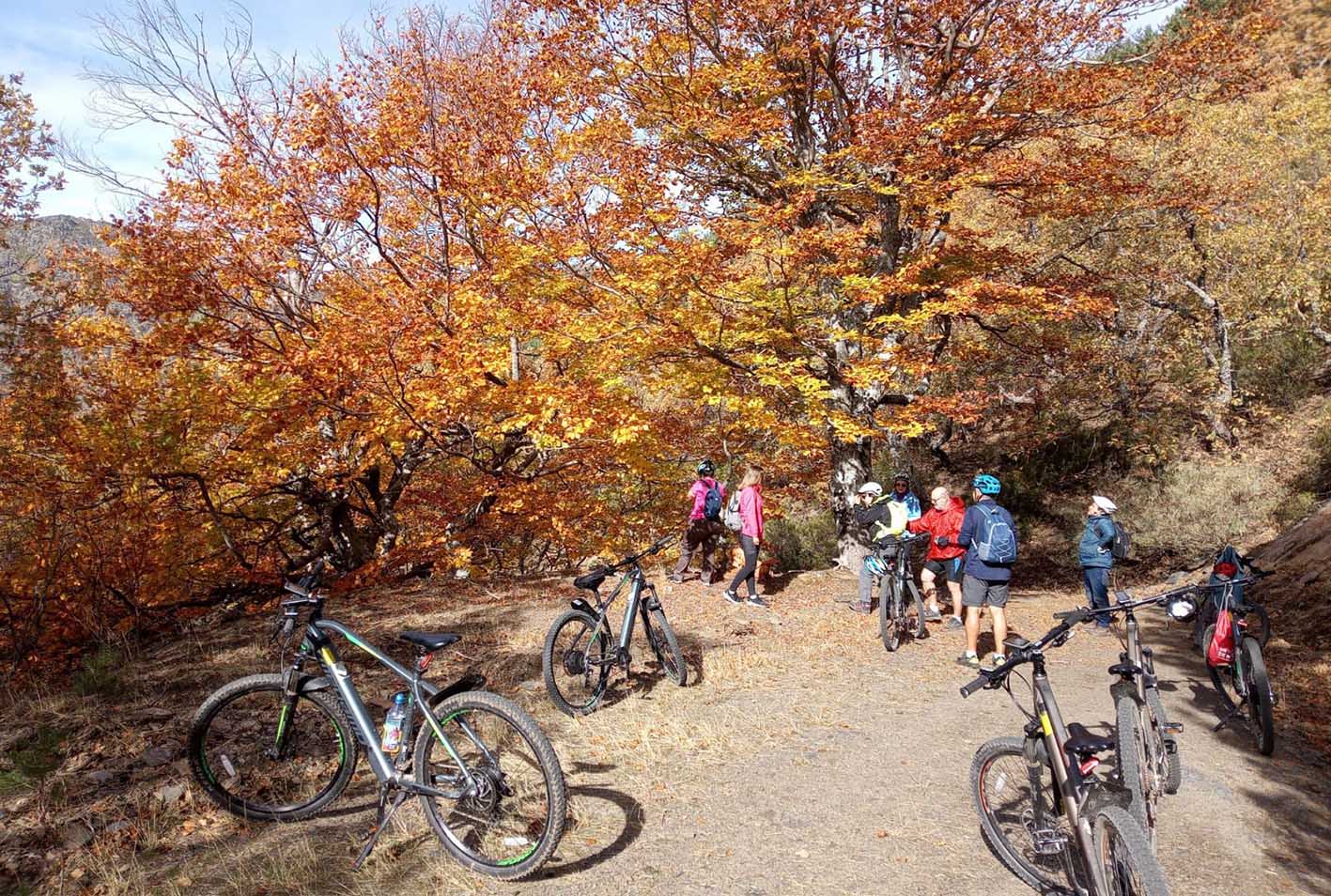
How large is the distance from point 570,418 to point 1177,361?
15.0 metres

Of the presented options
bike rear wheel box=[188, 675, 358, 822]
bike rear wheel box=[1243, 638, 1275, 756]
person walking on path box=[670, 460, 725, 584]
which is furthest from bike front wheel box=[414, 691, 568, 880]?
person walking on path box=[670, 460, 725, 584]

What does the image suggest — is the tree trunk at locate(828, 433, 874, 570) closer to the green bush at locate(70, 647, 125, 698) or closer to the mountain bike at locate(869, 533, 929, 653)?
the mountain bike at locate(869, 533, 929, 653)

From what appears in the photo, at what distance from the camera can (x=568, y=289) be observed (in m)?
12.1

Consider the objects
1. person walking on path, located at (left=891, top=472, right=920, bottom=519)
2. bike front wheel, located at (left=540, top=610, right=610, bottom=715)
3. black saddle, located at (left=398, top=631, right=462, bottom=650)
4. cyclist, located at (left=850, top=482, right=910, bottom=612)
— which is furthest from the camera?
person walking on path, located at (left=891, top=472, right=920, bottom=519)

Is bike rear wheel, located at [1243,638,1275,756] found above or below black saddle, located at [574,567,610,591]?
below

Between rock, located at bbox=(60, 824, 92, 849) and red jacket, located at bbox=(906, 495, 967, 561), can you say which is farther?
red jacket, located at bbox=(906, 495, 967, 561)

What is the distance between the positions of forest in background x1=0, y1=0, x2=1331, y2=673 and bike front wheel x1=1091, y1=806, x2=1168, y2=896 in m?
7.72

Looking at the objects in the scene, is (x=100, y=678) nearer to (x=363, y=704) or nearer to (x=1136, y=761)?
(x=363, y=704)

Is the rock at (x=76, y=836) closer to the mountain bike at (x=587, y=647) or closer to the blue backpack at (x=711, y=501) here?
the mountain bike at (x=587, y=647)

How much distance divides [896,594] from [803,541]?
Answer: 9345 millimetres

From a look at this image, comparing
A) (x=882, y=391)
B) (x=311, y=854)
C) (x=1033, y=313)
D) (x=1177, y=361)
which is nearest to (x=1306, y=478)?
(x=1177, y=361)

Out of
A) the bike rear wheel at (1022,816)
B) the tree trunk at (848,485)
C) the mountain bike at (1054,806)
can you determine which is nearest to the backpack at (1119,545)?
the tree trunk at (848,485)

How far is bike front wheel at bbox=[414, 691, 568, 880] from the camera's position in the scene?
365 cm

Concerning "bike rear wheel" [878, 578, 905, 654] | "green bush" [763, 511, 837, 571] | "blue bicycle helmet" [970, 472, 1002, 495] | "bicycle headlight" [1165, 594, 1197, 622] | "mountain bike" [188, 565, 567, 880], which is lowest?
"green bush" [763, 511, 837, 571]
